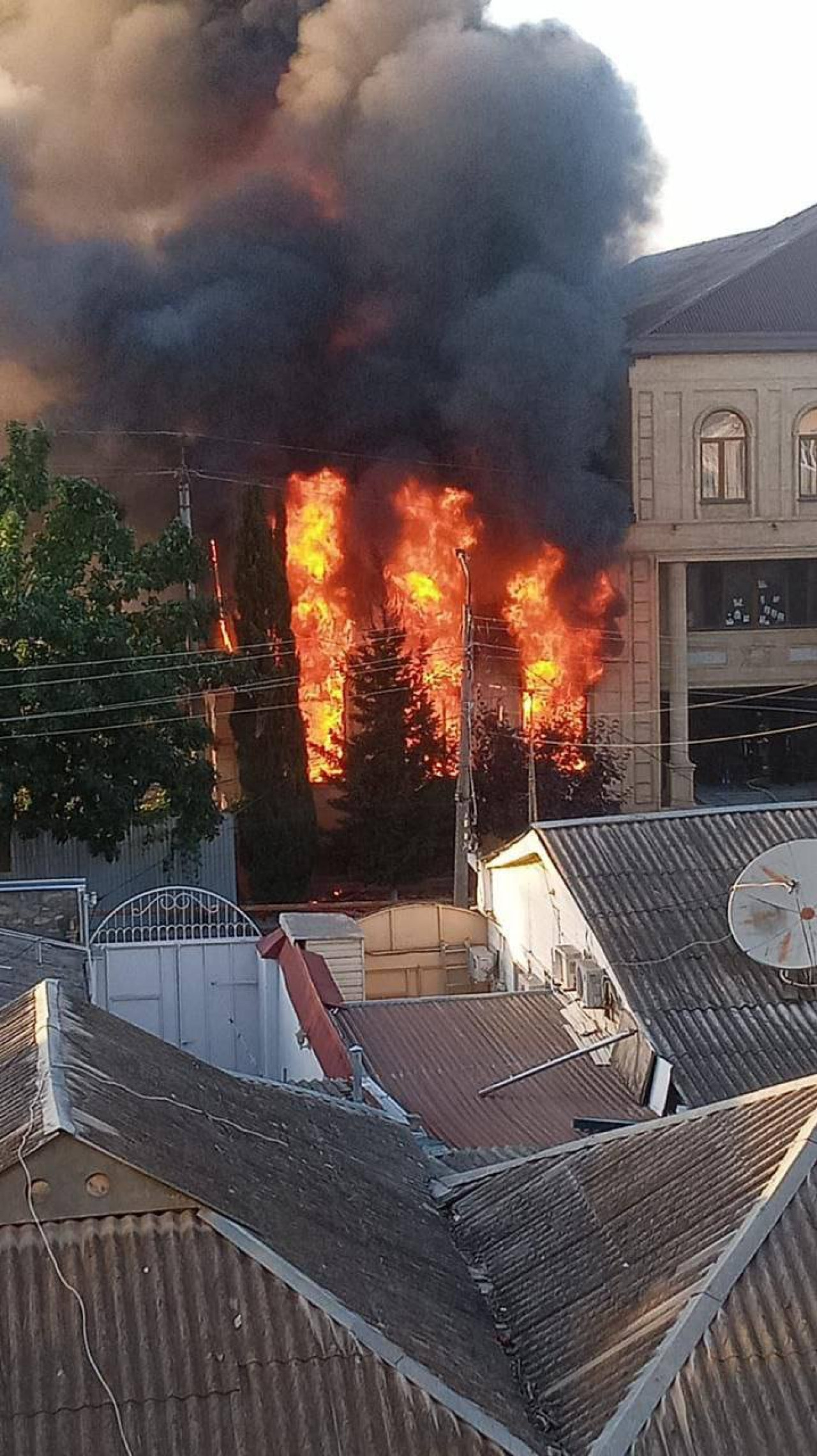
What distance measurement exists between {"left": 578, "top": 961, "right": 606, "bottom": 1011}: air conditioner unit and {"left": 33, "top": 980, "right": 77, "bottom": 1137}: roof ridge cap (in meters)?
5.49

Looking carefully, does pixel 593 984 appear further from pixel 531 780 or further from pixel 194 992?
pixel 531 780

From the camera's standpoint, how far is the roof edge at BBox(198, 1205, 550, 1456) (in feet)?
17.8

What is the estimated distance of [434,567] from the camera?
1153 inches

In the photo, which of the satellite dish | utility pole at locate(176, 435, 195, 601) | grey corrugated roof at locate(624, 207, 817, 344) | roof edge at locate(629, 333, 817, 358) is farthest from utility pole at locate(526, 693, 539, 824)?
the satellite dish

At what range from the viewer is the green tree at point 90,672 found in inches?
821

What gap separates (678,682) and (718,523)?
10.2ft

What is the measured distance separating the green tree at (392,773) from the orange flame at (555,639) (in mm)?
2427

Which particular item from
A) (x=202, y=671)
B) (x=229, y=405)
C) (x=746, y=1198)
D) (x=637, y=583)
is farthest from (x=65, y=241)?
(x=746, y=1198)

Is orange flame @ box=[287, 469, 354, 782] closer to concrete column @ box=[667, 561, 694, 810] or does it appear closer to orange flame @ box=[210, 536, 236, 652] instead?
orange flame @ box=[210, 536, 236, 652]

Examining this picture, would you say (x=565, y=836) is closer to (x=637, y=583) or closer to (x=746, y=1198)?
(x=746, y=1198)

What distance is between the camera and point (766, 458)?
29.8 metres

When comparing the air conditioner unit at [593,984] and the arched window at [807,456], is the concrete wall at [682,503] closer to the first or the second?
the arched window at [807,456]

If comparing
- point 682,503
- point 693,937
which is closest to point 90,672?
point 693,937

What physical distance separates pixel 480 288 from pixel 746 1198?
24262 millimetres
